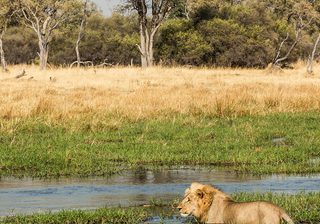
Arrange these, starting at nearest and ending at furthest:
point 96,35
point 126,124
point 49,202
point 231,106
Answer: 1. point 49,202
2. point 126,124
3. point 231,106
4. point 96,35

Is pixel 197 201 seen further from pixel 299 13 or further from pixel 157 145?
pixel 299 13

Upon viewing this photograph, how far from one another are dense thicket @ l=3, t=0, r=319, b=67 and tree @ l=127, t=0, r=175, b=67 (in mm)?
1327

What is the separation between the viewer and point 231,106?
21.2m

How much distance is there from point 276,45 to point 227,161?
149 feet

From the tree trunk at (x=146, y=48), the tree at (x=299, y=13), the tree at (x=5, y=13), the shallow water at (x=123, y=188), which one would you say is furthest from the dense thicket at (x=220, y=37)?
the shallow water at (x=123, y=188)

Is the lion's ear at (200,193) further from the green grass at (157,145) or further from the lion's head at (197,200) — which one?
the green grass at (157,145)

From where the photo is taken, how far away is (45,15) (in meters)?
53.3

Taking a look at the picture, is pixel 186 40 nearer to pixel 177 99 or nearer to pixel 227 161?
pixel 177 99

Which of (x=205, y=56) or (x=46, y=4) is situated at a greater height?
(x=46, y=4)

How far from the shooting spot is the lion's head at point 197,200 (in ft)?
25.4

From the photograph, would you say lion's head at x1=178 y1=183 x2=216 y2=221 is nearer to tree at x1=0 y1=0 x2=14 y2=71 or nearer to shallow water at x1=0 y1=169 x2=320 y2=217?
shallow water at x1=0 y1=169 x2=320 y2=217

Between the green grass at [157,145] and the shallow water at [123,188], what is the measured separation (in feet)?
1.89

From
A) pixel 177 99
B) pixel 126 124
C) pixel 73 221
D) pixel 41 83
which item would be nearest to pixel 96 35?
pixel 41 83

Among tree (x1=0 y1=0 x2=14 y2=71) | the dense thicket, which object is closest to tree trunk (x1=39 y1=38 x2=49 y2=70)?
tree (x1=0 y1=0 x2=14 y2=71)
